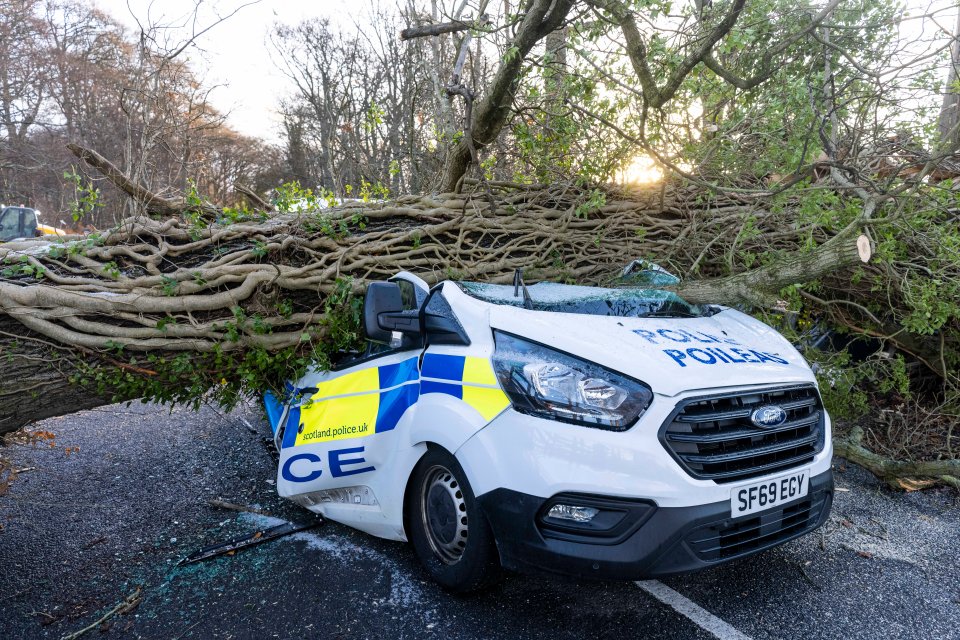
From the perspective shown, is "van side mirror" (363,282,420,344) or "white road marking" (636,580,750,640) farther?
"van side mirror" (363,282,420,344)

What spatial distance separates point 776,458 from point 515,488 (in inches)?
42.1

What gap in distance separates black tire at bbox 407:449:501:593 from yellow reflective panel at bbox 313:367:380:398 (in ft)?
1.69

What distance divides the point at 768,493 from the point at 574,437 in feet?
2.64

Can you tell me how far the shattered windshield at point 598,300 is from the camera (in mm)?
2764

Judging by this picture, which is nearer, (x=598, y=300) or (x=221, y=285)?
(x=598, y=300)

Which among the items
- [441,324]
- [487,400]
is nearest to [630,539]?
[487,400]

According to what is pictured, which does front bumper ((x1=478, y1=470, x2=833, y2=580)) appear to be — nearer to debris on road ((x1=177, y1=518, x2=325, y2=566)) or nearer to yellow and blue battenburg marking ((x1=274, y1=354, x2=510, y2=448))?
yellow and blue battenburg marking ((x1=274, y1=354, x2=510, y2=448))

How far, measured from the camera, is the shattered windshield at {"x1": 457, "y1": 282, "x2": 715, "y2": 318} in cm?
276

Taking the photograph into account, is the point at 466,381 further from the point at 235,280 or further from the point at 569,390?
the point at 235,280

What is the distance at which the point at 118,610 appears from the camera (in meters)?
2.48

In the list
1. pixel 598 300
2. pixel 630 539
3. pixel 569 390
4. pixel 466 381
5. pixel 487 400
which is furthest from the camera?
pixel 598 300

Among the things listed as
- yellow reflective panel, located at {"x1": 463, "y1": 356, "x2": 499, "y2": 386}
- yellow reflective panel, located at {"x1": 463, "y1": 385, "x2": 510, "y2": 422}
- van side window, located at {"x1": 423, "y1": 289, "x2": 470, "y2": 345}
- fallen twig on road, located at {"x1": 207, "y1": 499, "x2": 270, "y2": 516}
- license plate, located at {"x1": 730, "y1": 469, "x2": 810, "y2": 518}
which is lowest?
fallen twig on road, located at {"x1": 207, "y1": 499, "x2": 270, "y2": 516}

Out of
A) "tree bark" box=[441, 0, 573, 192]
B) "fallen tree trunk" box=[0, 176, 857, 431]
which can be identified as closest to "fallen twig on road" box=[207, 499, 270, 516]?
"fallen tree trunk" box=[0, 176, 857, 431]

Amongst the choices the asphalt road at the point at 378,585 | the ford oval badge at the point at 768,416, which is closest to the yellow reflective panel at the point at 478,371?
the asphalt road at the point at 378,585
